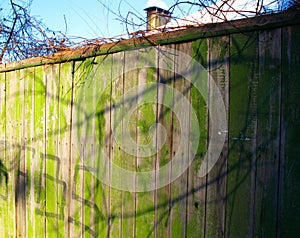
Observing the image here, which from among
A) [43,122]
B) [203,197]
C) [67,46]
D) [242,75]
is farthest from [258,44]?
[43,122]

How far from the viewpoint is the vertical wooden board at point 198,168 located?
1.50 meters

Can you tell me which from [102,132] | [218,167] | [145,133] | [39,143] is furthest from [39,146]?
[218,167]

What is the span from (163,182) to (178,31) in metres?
0.86

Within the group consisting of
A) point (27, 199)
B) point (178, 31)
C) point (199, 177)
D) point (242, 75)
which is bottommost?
point (27, 199)

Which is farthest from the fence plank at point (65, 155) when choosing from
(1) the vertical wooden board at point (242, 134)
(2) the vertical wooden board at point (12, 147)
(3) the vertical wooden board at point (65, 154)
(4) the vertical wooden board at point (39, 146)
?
(1) the vertical wooden board at point (242, 134)

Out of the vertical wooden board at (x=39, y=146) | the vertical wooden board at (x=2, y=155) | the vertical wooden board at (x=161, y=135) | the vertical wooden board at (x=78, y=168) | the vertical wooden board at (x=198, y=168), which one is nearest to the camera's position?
the vertical wooden board at (x=198, y=168)

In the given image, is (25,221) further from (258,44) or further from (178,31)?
(258,44)

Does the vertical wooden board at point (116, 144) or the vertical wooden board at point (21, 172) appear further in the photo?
the vertical wooden board at point (21, 172)

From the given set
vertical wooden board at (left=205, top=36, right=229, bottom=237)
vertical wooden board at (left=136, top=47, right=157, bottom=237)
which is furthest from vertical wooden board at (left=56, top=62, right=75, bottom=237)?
vertical wooden board at (left=205, top=36, right=229, bottom=237)

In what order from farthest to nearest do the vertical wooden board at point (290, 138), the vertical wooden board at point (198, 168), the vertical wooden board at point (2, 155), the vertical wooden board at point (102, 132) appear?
the vertical wooden board at point (2, 155) < the vertical wooden board at point (102, 132) < the vertical wooden board at point (198, 168) < the vertical wooden board at point (290, 138)

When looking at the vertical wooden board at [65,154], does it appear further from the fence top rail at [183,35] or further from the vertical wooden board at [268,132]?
the vertical wooden board at [268,132]

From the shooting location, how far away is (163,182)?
166 centimetres

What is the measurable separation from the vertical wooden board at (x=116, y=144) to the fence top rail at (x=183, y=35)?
0.35 feet

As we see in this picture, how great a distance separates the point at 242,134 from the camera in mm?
1357
